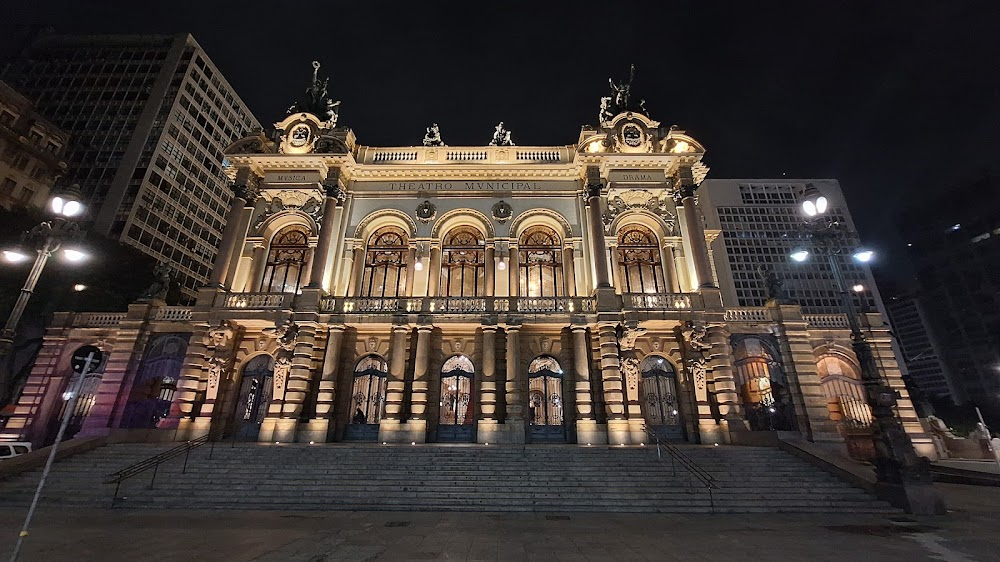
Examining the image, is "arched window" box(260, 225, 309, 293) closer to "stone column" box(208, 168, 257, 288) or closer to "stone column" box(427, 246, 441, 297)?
"stone column" box(208, 168, 257, 288)

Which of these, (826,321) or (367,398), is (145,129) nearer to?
Answer: (367,398)

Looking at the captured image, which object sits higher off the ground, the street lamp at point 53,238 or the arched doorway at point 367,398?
the street lamp at point 53,238

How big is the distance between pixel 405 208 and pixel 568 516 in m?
18.1

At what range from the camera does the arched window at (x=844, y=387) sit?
20.3 meters

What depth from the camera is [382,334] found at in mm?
20953

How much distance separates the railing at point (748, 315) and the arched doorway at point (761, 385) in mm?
916

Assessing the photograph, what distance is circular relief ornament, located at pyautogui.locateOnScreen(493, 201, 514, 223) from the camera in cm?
2308

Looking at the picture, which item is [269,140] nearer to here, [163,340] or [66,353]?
[163,340]

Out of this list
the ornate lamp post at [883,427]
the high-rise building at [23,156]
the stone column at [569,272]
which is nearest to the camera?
the ornate lamp post at [883,427]

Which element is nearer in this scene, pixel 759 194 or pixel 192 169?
pixel 192 169

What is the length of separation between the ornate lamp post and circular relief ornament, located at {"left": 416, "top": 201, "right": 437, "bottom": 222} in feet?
55.9

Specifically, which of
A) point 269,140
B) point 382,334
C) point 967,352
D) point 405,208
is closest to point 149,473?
point 382,334

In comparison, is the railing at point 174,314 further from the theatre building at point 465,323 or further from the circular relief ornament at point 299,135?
the circular relief ornament at point 299,135

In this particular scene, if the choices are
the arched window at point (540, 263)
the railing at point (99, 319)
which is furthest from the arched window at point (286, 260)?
the arched window at point (540, 263)
